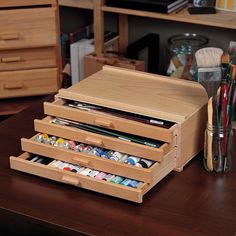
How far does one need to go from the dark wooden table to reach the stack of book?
57.2 inches

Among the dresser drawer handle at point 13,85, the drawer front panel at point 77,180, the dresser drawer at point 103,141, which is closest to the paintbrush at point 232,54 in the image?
the dresser drawer at point 103,141

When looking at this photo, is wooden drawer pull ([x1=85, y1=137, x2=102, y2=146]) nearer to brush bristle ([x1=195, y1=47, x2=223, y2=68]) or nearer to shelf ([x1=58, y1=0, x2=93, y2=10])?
brush bristle ([x1=195, y1=47, x2=223, y2=68])

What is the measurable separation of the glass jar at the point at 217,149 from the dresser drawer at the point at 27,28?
140 cm

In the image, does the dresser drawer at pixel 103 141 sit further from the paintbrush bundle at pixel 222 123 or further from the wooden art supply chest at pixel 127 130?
the paintbrush bundle at pixel 222 123

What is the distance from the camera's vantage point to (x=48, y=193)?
63.0 inches

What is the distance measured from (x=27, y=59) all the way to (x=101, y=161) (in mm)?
1430

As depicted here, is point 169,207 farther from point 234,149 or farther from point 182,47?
point 182,47

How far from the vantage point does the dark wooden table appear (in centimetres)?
144

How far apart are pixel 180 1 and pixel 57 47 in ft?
2.16

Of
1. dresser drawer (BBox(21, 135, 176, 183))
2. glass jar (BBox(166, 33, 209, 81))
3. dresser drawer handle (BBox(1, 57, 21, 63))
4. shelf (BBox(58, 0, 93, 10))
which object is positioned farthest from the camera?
shelf (BBox(58, 0, 93, 10))

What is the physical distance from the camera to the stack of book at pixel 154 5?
9.98 feet

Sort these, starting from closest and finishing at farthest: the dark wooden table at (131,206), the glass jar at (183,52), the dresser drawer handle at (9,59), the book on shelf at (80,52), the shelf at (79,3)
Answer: the dark wooden table at (131,206), the dresser drawer handle at (9,59), the glass jar at (183,52), the shelf at (79,3), the book on shelf at (80,52)

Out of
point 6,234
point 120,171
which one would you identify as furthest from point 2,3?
point 120,171

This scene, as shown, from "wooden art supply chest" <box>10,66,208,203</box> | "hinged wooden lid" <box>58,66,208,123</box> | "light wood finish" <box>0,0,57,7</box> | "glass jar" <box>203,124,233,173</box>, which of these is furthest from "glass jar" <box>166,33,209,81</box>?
"glass jar" <box>203,124,233,173</box>
